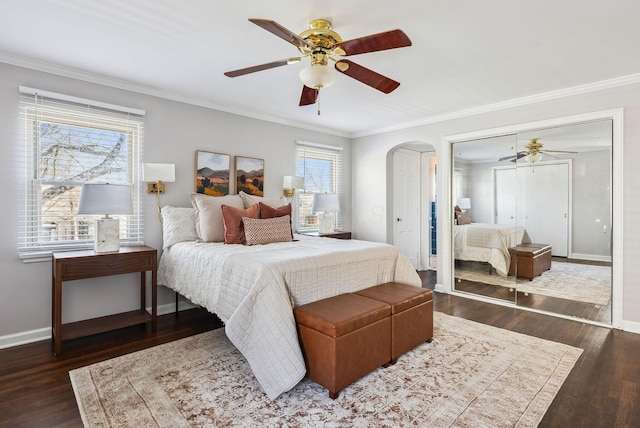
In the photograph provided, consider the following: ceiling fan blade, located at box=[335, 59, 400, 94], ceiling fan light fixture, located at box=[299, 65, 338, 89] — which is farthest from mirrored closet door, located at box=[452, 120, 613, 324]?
ceiling fan light fixture, located at box=[299, 65, 338, 89]

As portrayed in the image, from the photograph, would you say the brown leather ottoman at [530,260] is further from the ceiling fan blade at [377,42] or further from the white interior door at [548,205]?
the ceiling fan blade at [377,42]

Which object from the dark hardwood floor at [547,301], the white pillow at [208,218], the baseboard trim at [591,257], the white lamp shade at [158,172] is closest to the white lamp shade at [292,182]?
the white pillow at [208,218]

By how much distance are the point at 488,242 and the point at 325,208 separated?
87.1 inches

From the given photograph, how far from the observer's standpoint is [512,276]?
4.05 metres

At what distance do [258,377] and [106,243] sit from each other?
191 cm

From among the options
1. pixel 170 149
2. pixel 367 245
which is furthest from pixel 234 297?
pixel 170 149

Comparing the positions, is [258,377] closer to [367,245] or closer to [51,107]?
[367,245]

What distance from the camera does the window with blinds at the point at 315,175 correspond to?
5.00 metres

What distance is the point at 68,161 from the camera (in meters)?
3.06

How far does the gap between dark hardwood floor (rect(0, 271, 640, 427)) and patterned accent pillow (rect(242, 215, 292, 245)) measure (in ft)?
3.21

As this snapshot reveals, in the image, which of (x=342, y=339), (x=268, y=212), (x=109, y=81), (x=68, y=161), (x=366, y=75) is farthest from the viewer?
(x=268, y=212)

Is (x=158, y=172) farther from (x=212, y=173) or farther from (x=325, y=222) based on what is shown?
(x=325, y=222)

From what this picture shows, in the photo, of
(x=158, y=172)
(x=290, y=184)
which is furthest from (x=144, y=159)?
(x=290, y=184)

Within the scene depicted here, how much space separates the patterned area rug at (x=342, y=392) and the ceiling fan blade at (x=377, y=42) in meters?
2.12
